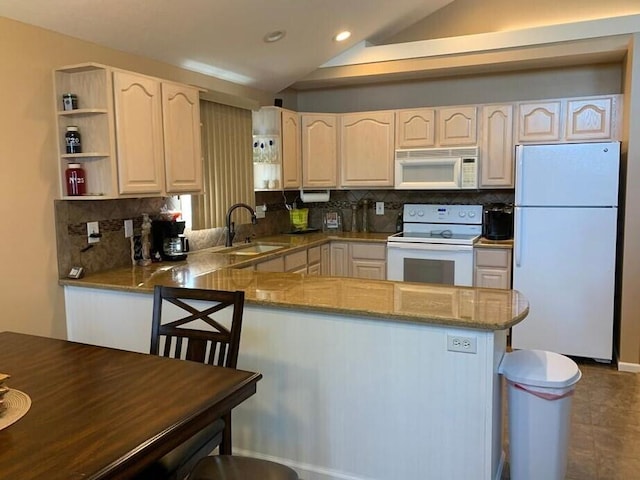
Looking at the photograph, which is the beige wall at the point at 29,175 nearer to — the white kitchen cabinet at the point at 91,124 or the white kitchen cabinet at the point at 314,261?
the white kitchen cabinet at the point at 91,124

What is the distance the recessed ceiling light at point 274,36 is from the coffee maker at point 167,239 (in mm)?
1493

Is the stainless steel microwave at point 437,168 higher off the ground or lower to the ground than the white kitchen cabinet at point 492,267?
higher

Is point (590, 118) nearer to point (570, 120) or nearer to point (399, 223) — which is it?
point (570, 120)

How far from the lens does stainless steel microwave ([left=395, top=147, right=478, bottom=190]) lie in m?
4.37

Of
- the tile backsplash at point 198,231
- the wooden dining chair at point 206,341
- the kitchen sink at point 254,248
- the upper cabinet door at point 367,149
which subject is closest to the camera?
the wooden dining chair at point 206,341

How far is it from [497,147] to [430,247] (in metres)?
1.03

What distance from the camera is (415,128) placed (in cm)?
461

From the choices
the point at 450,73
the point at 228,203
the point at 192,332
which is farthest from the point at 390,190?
the point at 192,332

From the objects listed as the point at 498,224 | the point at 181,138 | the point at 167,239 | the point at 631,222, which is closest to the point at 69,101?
the point at 181,138

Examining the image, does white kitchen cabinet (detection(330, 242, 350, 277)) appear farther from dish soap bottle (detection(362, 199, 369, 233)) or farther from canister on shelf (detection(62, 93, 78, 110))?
canister on shelf (detection(62, 93, 78, 110))

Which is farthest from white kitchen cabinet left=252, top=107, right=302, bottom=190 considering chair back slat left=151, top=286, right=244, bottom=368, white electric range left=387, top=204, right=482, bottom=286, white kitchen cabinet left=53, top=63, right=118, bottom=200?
chair back slat left=151, top=286, right=244, bottom=368

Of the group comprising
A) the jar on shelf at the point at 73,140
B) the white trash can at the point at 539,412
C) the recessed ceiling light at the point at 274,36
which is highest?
the recessed ceiling light at the point at 274,36

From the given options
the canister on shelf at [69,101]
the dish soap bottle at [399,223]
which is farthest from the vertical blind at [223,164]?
the dish soap bottle at [399,223]

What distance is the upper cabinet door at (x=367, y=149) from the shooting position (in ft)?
15.5
